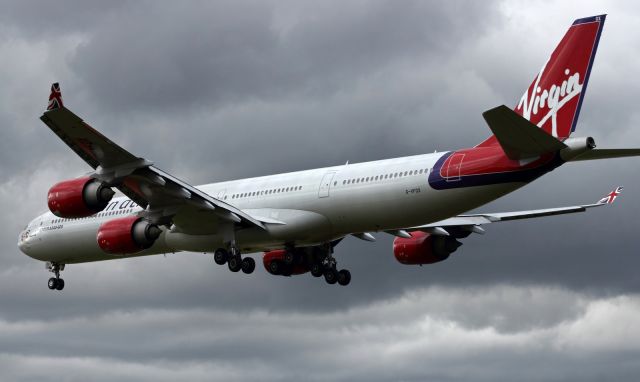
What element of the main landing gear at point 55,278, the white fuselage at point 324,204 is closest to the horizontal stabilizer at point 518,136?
the white fuselage at point 324,204

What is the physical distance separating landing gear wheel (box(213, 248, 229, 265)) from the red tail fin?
452 inches

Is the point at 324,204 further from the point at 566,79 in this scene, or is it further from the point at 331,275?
the point at 566,79

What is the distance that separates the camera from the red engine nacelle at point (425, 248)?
55.2 metres

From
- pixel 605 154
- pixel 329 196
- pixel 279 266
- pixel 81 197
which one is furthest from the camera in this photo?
pixel 279 266

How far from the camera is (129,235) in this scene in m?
50.7

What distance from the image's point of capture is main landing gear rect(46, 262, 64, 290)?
5888 cm

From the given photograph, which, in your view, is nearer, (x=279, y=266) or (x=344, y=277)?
(x=344, y=277)

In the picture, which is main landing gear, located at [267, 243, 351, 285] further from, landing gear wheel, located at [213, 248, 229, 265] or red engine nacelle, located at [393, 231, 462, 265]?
landing gear wheel, located at [213, 248, 229, 265]

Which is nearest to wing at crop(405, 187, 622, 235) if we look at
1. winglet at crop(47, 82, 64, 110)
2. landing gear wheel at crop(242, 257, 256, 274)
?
landing gear wheel at crop(242, 257, 256, 274)

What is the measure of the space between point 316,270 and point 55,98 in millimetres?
14600

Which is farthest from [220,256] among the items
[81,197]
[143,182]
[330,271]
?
[81,197]

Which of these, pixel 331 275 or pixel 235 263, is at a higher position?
pixel 331 275

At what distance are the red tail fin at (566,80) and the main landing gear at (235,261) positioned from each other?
10.7 meters

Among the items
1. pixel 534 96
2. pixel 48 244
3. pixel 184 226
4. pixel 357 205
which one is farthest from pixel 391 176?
pixel 48 244
